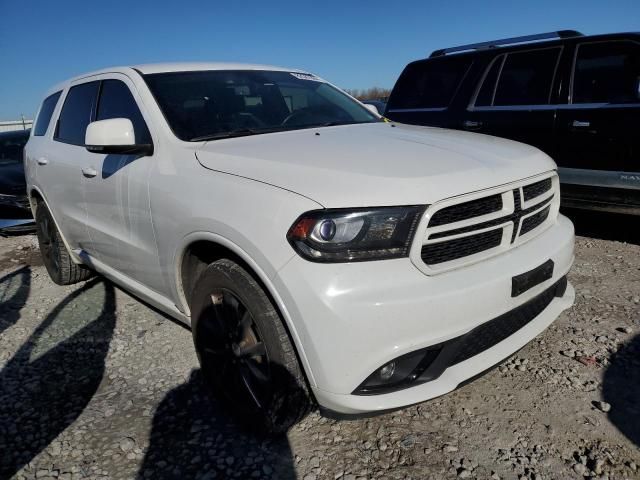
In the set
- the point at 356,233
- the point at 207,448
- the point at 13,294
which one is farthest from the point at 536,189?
the point at 13,294

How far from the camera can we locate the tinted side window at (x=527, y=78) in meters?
4.79

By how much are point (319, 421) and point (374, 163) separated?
1262 mm

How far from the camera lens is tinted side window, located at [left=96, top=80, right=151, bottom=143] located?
2800 millimetres

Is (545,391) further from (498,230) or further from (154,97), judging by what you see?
(154,97)

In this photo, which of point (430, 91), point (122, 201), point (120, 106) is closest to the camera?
point (122, 201)

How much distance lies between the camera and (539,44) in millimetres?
4859

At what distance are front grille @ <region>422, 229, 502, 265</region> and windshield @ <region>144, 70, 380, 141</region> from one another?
4.25ft

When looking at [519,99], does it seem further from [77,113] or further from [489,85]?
[77,113]

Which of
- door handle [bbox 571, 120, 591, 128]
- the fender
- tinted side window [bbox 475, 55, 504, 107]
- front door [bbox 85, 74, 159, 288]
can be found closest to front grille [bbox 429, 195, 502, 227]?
the fender

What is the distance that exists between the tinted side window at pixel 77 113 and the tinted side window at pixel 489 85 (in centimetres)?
371

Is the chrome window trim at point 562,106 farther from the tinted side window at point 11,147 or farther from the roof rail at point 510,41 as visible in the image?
the tinted side window at point 11,147

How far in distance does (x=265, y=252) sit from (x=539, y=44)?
13.9 ft

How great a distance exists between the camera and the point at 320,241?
5.87 feet

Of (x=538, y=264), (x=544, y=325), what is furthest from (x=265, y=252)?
(x=544, y=325)
